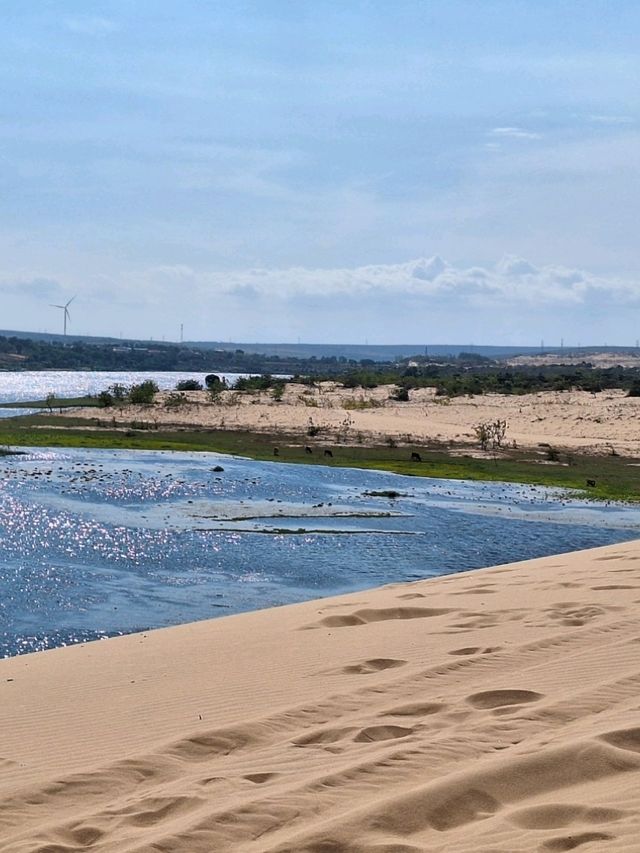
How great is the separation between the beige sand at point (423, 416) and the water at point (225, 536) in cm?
1320

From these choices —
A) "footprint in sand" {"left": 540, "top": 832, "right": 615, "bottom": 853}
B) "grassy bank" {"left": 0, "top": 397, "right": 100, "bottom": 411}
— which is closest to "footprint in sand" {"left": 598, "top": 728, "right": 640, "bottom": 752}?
"footprint in sand" {"left": 540, "top": 832, "right": 615, "bottom": 853}

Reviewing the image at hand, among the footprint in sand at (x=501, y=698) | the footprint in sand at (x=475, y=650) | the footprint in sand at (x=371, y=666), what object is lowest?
the footprint in sand at (x=371, y=666)

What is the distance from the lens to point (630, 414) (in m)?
51.9

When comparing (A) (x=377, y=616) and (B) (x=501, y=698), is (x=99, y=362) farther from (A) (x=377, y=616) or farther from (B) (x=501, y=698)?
(B) (x=501, y=698)

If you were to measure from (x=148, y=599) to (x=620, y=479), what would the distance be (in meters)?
20.8

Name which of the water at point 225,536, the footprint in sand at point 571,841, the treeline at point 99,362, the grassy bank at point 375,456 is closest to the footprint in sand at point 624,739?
the footprint in sand at point 571,841

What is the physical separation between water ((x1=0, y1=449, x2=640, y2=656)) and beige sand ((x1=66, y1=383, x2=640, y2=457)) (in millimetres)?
13201

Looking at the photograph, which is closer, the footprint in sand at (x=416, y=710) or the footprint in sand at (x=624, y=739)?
the footprint in sand at (x=624, y=739)

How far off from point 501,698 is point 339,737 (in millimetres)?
1274

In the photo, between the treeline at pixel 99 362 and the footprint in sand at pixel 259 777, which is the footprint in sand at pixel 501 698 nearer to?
the footprint in sand at pixel 259 777

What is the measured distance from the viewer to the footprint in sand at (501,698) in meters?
7.27

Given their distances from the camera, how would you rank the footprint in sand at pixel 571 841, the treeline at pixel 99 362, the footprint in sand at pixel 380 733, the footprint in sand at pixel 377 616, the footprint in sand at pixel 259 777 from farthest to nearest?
the treeline at pixel 99 362 < the footprint in sand at pixel 377 616 < the footprint in sand at pixel 380 733 < the footprint in sand at pixel 259 777 < the footprint in sand at pixel 571 841

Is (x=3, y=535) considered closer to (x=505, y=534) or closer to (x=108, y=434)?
(x=505, y=534)

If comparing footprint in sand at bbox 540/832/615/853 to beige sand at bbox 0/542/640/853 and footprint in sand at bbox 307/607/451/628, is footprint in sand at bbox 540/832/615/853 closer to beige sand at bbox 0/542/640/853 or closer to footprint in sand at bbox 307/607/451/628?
beige sand at bbox 0/542/640/853
